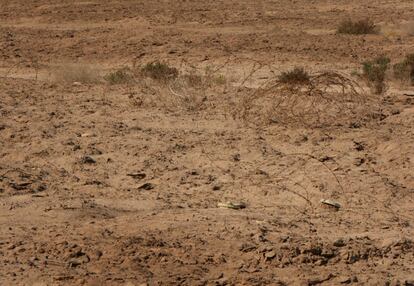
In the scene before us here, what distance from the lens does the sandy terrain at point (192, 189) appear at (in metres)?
6.36

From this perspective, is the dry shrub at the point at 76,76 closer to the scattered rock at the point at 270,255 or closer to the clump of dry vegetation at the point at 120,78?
the clump of dry vegetation at the point at 120,78

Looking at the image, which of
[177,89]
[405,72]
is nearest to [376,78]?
[405,72]

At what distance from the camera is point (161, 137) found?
10102 mm

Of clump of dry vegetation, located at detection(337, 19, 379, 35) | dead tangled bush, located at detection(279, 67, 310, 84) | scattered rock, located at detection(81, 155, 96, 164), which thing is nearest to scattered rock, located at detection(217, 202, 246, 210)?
scattered rock, located at detection(81, 155, 96, 164)

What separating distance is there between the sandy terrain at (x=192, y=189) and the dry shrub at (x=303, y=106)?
15 centimetres

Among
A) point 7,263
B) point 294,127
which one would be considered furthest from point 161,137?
point 7,263

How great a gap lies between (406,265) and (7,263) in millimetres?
2834

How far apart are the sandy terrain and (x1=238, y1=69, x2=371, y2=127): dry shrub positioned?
0.15m

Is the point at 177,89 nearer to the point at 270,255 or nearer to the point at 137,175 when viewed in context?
the point at 137,175

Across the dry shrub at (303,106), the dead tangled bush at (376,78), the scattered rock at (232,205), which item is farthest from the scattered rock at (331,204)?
the dead tangled bush at (376,78)

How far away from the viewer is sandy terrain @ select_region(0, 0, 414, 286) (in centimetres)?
636

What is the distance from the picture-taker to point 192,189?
8398 mm

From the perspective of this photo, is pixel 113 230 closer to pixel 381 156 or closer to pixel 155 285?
pixel 155 285

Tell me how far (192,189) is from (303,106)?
2964mm
